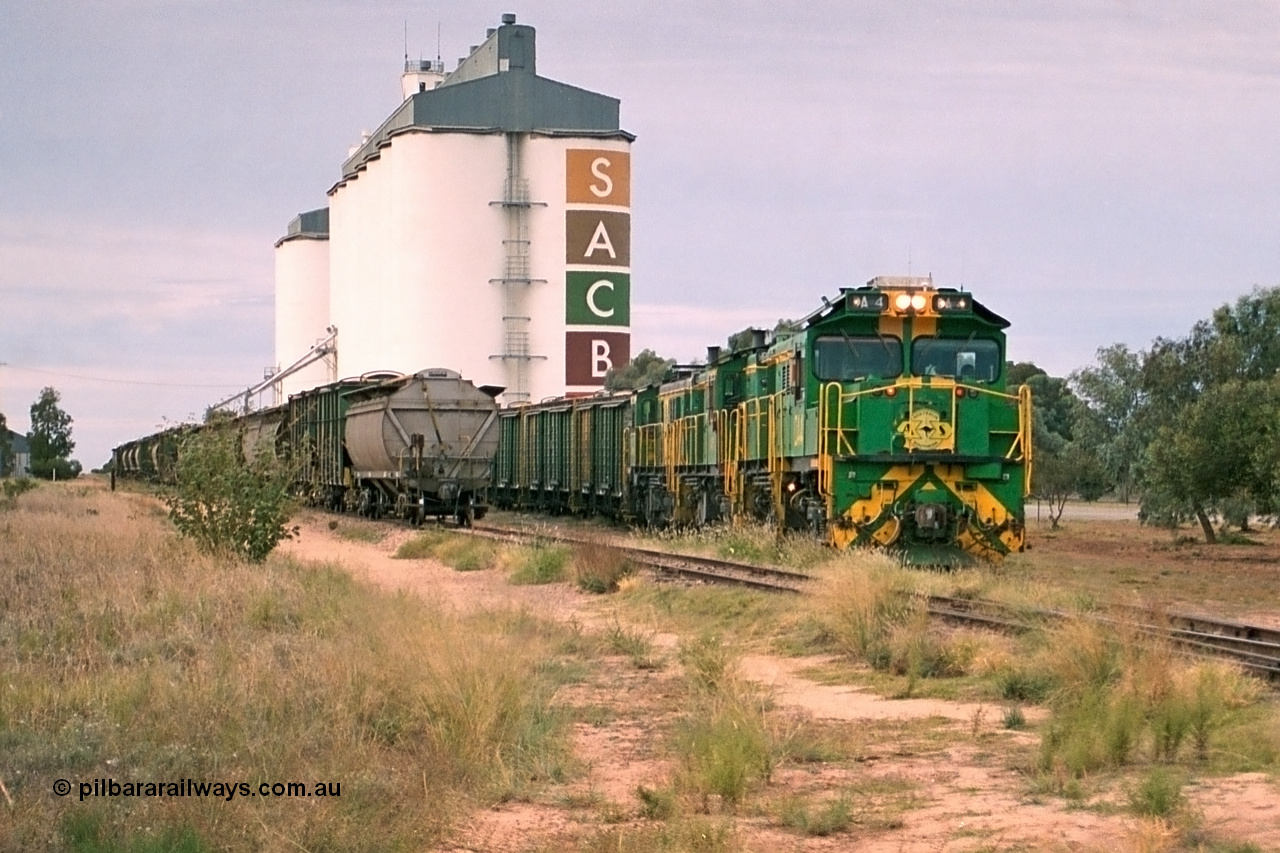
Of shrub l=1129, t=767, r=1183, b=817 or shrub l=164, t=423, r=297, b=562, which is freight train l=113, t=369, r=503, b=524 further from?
shrub l=1129, t=767, r=1183, b=817

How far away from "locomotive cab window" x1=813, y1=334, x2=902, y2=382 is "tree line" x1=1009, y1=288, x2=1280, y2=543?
12072mm

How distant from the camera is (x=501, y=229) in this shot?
6856cm

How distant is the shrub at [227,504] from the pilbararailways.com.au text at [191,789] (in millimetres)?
14119

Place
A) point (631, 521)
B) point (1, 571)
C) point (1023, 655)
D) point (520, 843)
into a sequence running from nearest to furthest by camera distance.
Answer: point (520, 843) → point (1023, 655) → point (1, 571) → point (631, 521)

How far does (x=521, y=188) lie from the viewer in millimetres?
68438

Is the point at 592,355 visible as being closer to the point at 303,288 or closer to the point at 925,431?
the point at 303,288

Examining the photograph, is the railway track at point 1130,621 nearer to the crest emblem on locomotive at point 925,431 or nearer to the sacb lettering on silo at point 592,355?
the crest emblem on locomotive at point 925,431

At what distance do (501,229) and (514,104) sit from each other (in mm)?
5167

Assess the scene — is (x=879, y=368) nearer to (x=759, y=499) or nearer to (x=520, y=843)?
(x=759, y=499)

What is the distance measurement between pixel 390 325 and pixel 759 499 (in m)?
46.1

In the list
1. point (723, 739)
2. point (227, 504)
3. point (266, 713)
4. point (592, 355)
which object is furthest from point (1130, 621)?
point (592, 355)

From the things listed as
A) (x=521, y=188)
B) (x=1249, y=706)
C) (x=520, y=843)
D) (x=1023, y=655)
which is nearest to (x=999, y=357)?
(x=1023, y=655)

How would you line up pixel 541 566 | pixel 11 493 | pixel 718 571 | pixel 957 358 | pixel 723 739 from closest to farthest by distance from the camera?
pixel 723 739
pixel 957 358
pixel 718 571
pixel 541 566
pixel 11 493

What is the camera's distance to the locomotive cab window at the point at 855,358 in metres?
21.2
